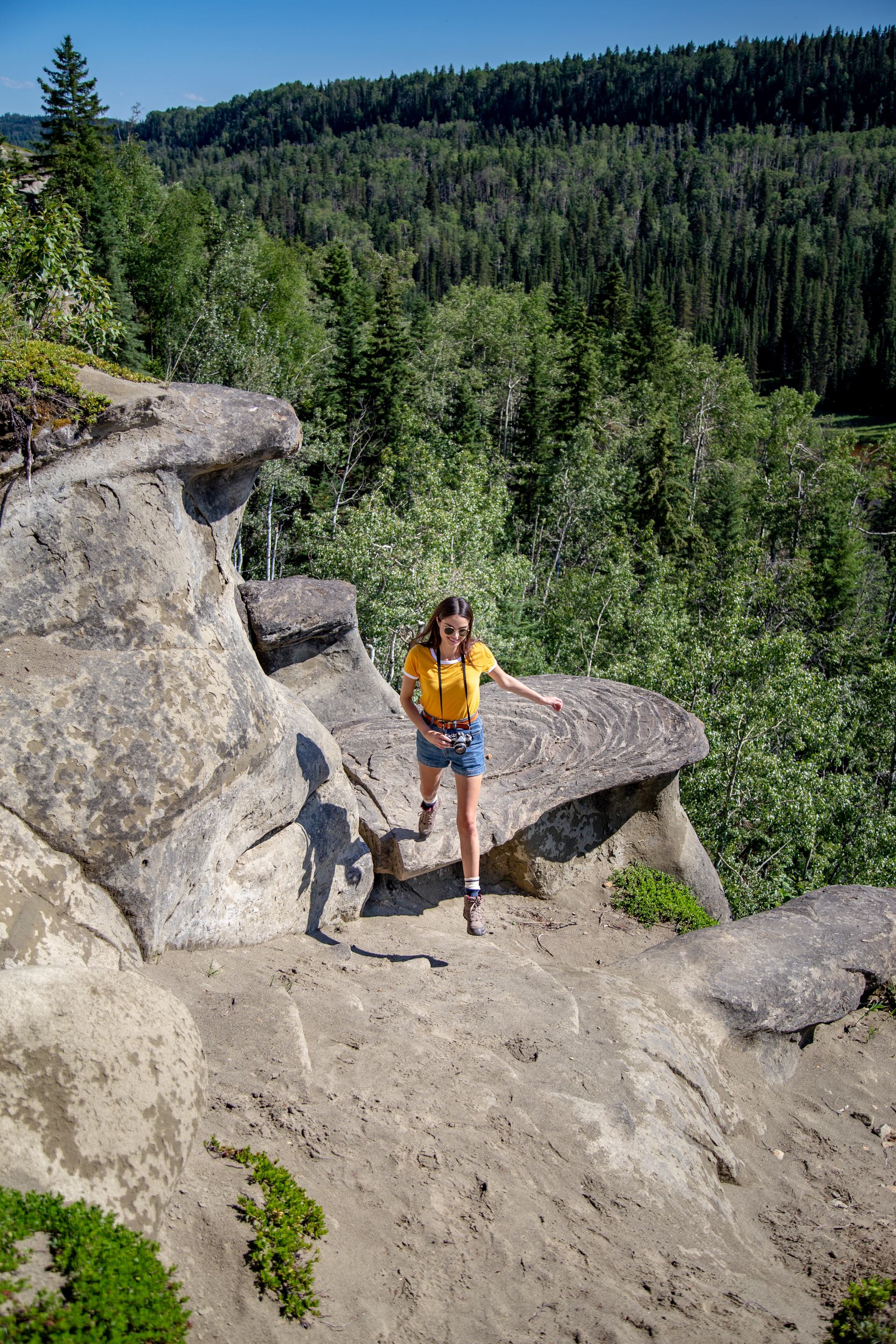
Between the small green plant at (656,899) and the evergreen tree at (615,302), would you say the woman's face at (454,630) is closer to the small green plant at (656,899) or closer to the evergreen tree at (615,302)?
the small green plant at (656,899)

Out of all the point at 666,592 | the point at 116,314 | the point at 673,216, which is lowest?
the point at 666,592

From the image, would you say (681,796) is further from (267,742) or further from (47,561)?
(47,561)

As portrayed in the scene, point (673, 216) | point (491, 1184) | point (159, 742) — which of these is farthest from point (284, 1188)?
point (673, 216)

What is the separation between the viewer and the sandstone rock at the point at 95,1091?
4887 mm

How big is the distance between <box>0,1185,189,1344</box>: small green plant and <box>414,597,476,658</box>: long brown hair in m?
5.19

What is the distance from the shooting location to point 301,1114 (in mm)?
6293

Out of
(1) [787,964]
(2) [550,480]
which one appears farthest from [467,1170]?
(2) [550,480]

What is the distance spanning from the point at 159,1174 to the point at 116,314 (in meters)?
34.5

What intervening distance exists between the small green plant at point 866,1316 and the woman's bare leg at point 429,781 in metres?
5.49

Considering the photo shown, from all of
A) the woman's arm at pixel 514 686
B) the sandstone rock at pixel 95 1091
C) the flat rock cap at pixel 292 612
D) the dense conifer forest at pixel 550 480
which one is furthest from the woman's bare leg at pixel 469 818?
the flat rock cap at pixel 292 612

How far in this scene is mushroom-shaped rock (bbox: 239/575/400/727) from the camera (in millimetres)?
14602

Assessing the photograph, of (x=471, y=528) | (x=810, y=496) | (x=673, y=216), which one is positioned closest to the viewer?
(x=471, y=528)

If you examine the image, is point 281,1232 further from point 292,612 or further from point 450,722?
point 292,612

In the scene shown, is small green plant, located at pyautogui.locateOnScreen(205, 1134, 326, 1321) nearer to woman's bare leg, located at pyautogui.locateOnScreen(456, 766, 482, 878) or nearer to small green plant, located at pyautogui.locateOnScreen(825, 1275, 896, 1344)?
small green plant, located at pyautogui.locateOnScreen(825, 1275, 896, 1344)
